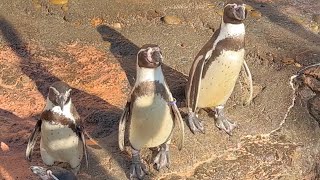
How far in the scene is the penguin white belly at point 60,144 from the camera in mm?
3355

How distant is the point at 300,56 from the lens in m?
4.61

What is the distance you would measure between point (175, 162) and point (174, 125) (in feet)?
0.74

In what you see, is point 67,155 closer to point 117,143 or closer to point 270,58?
point 117,143

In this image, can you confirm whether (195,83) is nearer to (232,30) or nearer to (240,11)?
(232,30)

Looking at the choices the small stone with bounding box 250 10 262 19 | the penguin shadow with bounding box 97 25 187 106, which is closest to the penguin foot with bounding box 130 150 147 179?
the penguin shadow with bounding box 97 25 187 106

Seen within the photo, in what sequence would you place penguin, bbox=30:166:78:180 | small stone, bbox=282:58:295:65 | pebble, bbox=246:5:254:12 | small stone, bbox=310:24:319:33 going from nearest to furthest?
penguin, bbox=30:166:78:180
small stone, bbox=282:58:295:65
small stone, bbox=310:24:319:33
pebble, bbox=246:5:254:12

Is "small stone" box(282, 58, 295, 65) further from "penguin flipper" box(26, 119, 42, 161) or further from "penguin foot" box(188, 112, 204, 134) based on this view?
"penguin flipper" box(26, 119, 42, 161)

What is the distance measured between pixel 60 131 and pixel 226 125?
1.11 metres

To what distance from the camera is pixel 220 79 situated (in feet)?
12.6

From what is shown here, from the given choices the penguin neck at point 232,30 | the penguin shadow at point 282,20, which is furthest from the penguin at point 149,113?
the penguin shadow at point 282,20

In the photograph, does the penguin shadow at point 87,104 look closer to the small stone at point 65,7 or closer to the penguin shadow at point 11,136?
the penguin shadow at point 11,136

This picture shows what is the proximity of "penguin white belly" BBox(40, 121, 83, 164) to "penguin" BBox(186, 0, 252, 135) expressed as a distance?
79 centimetres

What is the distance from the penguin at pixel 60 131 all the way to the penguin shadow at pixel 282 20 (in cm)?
228

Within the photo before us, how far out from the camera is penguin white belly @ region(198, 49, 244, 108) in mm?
3756
